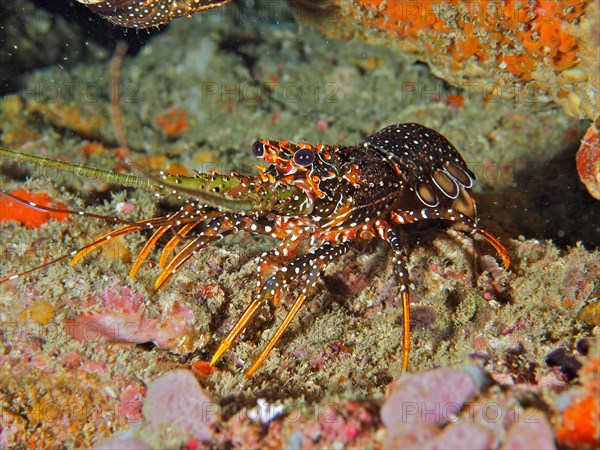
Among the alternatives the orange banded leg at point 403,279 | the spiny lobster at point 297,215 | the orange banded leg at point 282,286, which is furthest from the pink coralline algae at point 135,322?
the orange banded leg at point 403,279

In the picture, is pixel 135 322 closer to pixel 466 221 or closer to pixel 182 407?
pixel 182 407

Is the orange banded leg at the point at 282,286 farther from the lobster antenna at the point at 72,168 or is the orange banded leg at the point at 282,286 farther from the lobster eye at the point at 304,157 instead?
the lobster antenna at the point at 72,168

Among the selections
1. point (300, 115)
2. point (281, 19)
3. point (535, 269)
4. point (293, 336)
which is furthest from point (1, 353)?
point (281, 19)

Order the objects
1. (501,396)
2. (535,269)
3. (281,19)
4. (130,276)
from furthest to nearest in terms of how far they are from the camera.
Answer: (281,19) < (535,269) < (130,276) < (501,396)

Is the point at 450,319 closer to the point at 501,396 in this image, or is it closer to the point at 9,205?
the point at 501,396

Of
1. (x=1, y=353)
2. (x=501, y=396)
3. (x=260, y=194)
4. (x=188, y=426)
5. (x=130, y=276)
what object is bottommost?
(x=1, y=353)

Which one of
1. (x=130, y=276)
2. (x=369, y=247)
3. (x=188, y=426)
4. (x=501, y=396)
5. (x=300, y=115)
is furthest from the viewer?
(x=300, y=115)

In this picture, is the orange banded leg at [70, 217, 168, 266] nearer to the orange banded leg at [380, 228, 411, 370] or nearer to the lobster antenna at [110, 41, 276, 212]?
the lobster antenna at [110, 41, 276, 212]
